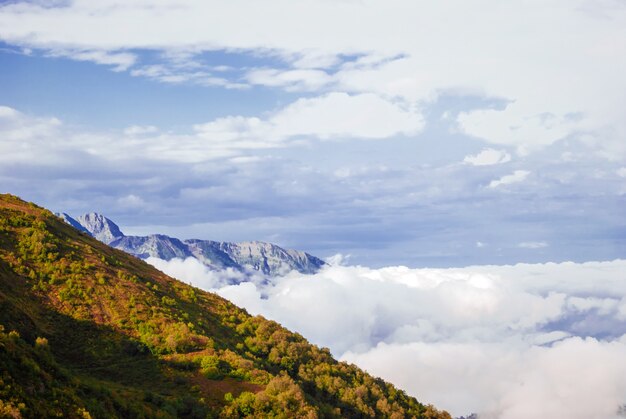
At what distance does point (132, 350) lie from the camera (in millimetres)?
88938

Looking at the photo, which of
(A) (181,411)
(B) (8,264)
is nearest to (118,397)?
(A) (181,411)

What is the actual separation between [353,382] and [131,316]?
41.3 m

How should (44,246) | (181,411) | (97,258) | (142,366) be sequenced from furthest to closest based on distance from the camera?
(97,258), (44,246), (142,366), (181,411)

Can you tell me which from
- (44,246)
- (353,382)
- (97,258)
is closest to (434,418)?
(353,382)

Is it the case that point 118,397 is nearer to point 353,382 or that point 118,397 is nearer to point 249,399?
point 249,399

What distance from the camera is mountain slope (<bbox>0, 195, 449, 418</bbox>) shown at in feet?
205

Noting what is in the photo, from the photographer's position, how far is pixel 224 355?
93188 millimetres

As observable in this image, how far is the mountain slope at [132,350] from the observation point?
62.4m

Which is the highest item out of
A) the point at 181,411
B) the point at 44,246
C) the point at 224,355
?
the point at 44,246

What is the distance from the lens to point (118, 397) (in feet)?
221

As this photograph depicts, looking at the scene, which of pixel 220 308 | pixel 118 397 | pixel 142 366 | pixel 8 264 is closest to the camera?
pixel 118 397

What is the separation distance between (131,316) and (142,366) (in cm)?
1361

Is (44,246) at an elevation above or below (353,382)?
above

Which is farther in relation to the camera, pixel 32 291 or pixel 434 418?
pixel 434 418
